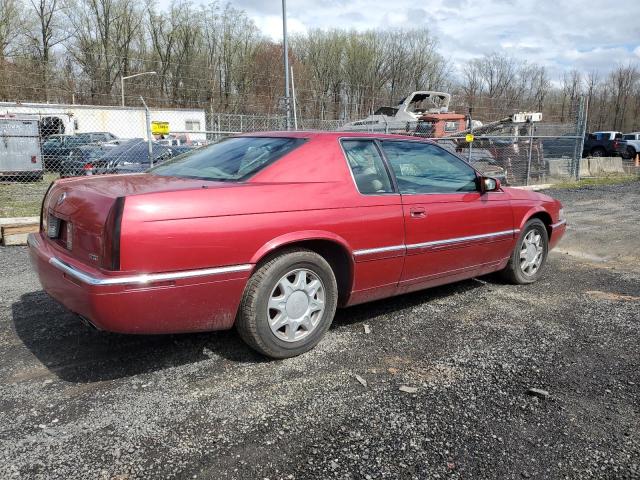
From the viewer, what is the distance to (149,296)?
2707 millimetres

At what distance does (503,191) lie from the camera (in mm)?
4742

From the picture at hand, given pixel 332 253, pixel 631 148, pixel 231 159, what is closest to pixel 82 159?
pixel 231 159

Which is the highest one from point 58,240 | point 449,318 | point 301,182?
point 301,182

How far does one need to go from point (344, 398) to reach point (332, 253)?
3.38ft

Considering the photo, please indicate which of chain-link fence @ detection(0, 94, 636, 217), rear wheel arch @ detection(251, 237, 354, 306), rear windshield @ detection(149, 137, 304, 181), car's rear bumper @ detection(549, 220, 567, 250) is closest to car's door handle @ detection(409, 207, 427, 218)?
rear wheel arch @ detection(251, 237, 354, 306)

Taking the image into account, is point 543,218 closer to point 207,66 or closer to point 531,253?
point 531,253

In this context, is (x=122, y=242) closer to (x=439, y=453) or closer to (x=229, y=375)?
(x=229, y=375)

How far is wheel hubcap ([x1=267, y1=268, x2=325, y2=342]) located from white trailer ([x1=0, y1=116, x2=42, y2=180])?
14432mm

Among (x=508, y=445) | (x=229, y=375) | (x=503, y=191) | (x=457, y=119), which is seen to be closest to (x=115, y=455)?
(x=229, y=375)

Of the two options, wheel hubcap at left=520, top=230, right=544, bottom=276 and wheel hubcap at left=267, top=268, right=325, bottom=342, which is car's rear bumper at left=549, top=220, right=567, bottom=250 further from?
wheel hubcap at left=267, top=268, right=325, bottom=342

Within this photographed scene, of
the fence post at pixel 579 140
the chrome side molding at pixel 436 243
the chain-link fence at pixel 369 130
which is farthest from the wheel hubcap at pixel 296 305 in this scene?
the fence post at pixel 579 140

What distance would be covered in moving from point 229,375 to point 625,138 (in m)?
35.1

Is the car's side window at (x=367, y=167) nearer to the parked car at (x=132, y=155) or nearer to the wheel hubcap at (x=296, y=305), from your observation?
the wheel hubcap at (x=296, y=305)

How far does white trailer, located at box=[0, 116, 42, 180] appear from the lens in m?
15.2
